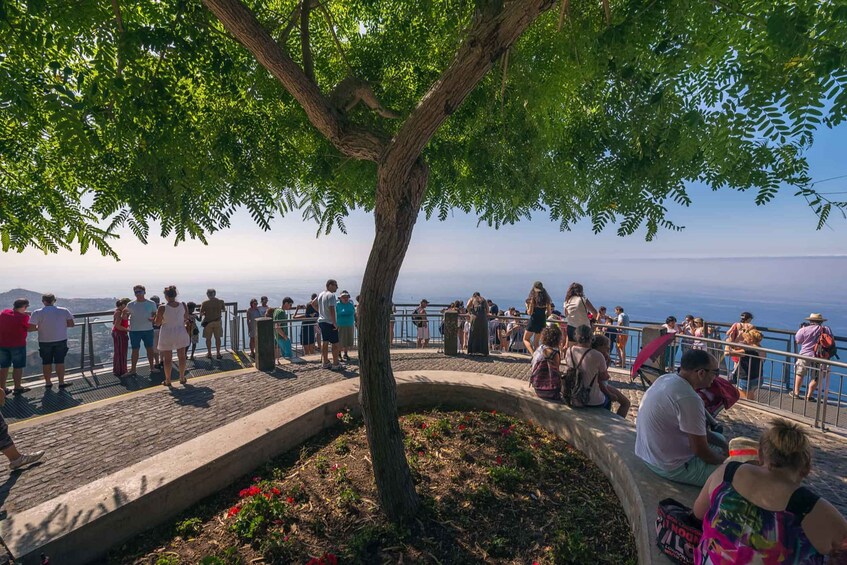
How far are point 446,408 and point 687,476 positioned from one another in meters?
3.52

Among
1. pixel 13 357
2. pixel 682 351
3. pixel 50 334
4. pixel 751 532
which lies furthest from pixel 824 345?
pixel 13 357

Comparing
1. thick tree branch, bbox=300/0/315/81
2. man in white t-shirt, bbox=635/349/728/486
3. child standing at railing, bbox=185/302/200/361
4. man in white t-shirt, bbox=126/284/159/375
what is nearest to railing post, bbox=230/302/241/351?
child standing at railing, bbox=185/302/200/361

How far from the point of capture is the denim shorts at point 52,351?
7.91 metres

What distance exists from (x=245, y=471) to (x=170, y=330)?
16.1 feet

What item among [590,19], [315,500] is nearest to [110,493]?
[315,500]

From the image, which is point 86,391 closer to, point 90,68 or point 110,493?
point 110,493

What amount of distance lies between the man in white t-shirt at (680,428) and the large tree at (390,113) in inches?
55.7

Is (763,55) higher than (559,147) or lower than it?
lower

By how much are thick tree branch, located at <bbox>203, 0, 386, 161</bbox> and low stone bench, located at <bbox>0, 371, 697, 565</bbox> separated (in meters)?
3.59

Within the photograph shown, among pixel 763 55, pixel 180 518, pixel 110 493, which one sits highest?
pixel 763 55

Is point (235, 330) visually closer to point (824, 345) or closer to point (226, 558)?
point (226, 558)

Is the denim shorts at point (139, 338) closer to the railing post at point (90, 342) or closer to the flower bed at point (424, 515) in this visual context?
the railing post at point (90, 342)

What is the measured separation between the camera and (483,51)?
301 cm

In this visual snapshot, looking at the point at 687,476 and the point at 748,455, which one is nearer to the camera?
the point at 748,455
